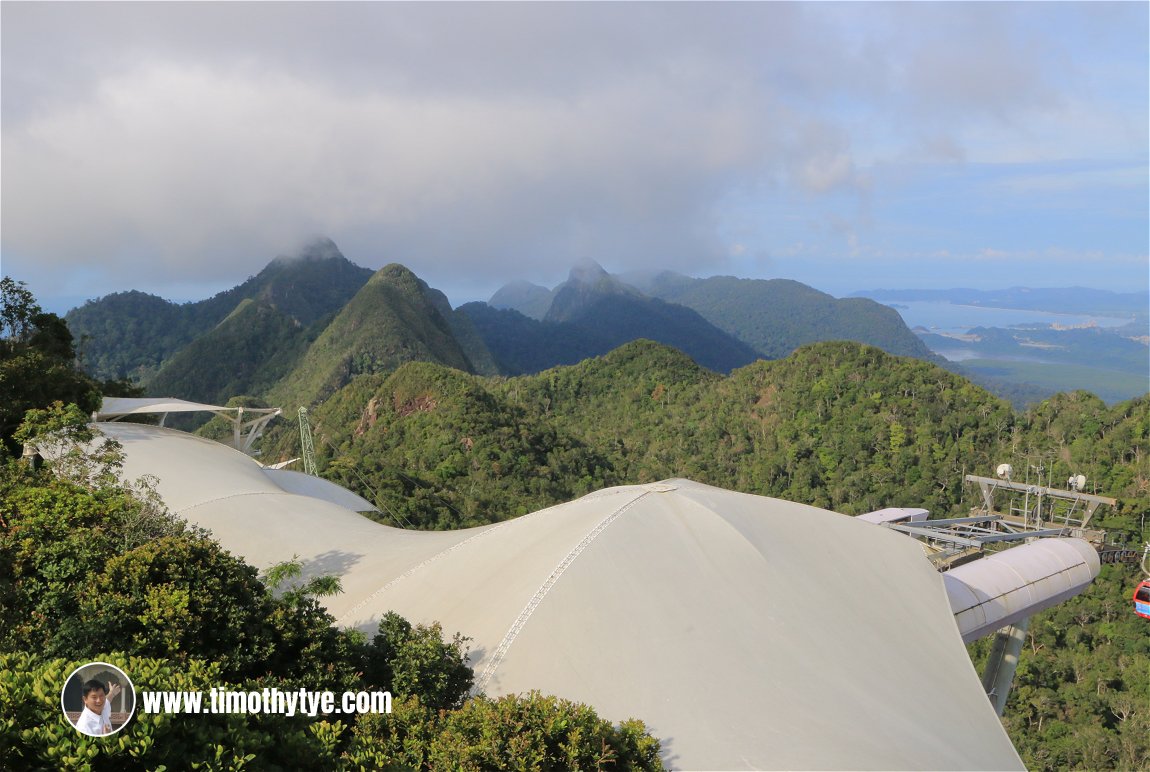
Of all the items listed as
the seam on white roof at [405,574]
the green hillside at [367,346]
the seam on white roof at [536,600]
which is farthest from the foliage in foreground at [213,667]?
the green hillside at [367,346]

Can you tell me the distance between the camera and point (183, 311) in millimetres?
114188

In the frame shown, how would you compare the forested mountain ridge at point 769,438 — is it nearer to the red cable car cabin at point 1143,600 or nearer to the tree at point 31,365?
the tree at point 31,365

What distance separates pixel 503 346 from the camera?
148125 millimetres

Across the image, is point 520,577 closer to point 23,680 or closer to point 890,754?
point 890,754

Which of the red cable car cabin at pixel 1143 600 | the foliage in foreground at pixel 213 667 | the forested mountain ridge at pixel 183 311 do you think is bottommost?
the red cable car cabin at pixel 1143 600

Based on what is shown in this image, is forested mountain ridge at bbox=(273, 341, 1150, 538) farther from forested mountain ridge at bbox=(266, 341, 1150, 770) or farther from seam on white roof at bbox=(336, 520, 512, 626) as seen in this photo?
seam on white roof at bbox=(336, 520, 512, 626)

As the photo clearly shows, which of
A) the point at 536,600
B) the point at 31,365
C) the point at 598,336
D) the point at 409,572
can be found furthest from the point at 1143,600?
the point at 598,336

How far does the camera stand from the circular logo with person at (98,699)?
17.1 ft

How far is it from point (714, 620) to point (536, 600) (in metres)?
2.14

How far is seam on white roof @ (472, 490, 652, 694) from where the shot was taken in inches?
331

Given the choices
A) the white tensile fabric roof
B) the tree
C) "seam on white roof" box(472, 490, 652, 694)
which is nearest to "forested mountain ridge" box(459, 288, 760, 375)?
→ the tree

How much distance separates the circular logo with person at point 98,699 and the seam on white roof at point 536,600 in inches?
141

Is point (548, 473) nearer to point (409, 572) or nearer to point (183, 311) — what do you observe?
point (409, 572)

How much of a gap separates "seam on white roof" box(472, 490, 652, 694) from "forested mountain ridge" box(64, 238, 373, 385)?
8818 centimetres
